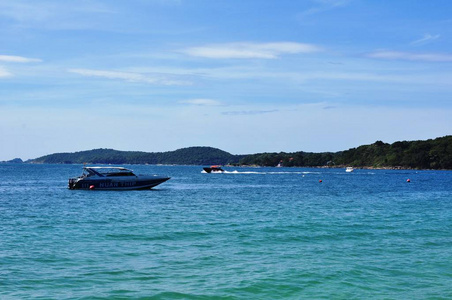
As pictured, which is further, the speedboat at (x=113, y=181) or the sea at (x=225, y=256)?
the speedboat at (x=113, y=181)

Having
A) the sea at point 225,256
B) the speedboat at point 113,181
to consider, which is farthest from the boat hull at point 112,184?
the sea at point 225,256

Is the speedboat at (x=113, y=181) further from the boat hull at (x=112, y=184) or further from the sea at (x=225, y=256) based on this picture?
the sea at (x=225, y=256)

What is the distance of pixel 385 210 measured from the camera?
5103 centimetres

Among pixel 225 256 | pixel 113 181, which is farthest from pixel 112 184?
pixel 225 256

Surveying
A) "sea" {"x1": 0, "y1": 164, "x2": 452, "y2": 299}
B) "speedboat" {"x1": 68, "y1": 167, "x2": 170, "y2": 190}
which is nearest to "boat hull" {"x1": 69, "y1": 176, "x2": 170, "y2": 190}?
"speedboat" {"x1": 68, "y1": 167, "x2": 170, "y2": 190}

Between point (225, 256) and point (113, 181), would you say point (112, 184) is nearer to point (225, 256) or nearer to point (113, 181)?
point (113, 181)

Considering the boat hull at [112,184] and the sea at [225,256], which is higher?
the boat hull at [112,184]

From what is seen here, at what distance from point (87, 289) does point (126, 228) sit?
56.2 feet

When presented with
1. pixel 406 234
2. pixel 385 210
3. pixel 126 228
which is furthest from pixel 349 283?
pixel 385 210

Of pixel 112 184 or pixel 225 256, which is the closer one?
pixel 225 256

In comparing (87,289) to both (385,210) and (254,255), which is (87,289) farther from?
(385,210)

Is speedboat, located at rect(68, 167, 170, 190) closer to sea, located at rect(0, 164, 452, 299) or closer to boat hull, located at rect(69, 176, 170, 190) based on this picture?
boat hull, located at rect(69, 176, 170, 190)

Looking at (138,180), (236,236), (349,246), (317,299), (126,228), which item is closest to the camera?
(317,299)

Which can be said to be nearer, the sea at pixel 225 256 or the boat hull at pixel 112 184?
the sea at pixel 225 256
